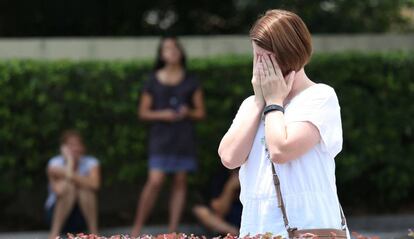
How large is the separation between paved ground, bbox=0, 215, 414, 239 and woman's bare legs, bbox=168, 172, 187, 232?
0.31 meters

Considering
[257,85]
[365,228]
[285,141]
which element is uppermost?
[257,85]

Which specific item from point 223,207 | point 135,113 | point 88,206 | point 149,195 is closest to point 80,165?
point 88,206

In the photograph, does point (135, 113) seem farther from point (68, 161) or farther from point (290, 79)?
point (290, 79)

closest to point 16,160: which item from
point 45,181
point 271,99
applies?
point 45,181

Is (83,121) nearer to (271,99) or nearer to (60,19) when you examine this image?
(60,19)

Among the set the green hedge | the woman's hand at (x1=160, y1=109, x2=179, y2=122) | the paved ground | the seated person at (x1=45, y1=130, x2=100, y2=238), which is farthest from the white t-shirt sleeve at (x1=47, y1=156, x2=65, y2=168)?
the woman's hand at (x1=160, y1=109, x2=179, y2=122)

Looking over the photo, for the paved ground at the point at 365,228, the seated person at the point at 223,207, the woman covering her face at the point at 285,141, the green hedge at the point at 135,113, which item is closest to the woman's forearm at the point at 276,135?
the woman covering her face at the point at 285,141

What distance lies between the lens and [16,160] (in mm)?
8633

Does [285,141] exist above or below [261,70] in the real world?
below

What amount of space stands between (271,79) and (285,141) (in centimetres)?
26

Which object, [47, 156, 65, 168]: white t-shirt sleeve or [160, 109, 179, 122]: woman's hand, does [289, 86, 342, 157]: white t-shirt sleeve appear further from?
[47, 156, 65, 168]: white t-shirt sleeve

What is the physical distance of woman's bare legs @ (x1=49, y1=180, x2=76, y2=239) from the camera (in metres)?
8.12

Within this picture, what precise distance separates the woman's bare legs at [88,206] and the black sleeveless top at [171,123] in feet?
2.26

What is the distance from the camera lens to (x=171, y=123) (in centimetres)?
843
